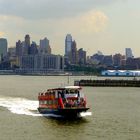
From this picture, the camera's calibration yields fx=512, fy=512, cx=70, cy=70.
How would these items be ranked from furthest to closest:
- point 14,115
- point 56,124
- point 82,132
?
point 14,115 → point 56,124 → point 82,132

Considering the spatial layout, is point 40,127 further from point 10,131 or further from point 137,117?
point 137,117

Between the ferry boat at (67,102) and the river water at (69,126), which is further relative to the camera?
the ferry boat at (67,102)

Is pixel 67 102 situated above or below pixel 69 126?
above

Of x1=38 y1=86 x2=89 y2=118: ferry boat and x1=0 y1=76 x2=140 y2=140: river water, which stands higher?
x1=38 y1=86 x2=89 y2=118: ferry boat

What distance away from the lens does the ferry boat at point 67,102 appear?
5569cm

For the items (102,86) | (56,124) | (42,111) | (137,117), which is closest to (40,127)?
(56,124)

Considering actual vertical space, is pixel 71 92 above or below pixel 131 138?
above

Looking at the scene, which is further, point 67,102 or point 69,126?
point 67,102

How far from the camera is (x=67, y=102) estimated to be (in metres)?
56.3

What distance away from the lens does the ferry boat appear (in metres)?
55.7

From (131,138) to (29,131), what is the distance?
9.96 m

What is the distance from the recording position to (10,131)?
4859 centimetres

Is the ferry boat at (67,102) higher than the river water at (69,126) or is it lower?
higher

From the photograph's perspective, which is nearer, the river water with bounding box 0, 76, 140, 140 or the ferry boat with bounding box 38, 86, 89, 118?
the river water with bounding box 0, 76, 140, 140
